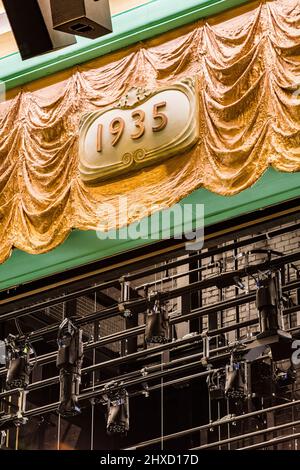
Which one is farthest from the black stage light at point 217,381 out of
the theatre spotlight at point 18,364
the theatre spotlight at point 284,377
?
the theatre spotlight at point 18,364

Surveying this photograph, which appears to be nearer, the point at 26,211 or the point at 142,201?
the point at 142,201

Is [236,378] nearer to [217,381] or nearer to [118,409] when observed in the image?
[217,381]

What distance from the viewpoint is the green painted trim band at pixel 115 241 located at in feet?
18.5

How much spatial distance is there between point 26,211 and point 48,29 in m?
1.59

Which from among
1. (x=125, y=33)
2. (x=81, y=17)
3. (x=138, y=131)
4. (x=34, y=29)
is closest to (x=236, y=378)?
(x=138, y=131)

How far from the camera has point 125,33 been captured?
604cm

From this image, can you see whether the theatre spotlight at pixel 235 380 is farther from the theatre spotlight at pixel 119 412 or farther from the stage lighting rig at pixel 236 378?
the theatre spotlight at pixel 119 412

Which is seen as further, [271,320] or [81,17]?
[271,320]

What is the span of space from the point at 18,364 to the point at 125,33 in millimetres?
2268

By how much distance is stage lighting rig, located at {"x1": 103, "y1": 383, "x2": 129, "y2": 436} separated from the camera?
7504mm
